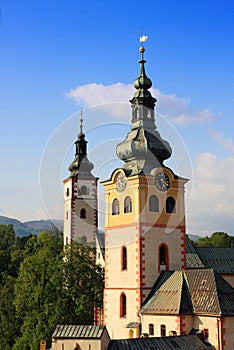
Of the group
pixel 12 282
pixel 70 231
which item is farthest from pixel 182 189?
pixel 12 282

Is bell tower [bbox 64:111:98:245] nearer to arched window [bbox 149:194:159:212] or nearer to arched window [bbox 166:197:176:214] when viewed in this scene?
arched window [bbox 166:197:176:214]

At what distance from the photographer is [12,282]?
54094 mm

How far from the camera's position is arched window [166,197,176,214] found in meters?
37.0

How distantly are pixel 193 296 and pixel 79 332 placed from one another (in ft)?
25.0

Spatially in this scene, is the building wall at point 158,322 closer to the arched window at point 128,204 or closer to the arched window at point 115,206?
the arched window at point 128,204

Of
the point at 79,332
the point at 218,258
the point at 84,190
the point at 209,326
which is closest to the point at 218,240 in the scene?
the point at 84,190

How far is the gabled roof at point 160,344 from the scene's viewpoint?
90.6 feet

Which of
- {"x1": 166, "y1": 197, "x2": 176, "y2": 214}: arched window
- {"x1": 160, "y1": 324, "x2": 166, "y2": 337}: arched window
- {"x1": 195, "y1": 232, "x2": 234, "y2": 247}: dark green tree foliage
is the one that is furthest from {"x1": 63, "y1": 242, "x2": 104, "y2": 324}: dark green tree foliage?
{"x1": 195, "y1": 232, "x2": 234, "y2": 247}: dark green tree foliage

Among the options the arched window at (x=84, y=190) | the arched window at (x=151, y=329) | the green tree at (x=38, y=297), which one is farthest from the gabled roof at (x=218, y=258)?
the arched window at (x=84, y=190)

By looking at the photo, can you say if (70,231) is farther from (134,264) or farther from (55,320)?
(134,264)

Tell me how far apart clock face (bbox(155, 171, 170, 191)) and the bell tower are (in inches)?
725

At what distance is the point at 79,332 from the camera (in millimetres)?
27922

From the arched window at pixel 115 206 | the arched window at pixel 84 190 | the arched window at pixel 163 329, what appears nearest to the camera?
the arched window at pixel 163 329

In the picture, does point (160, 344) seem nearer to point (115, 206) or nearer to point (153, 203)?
point (153, 203)
